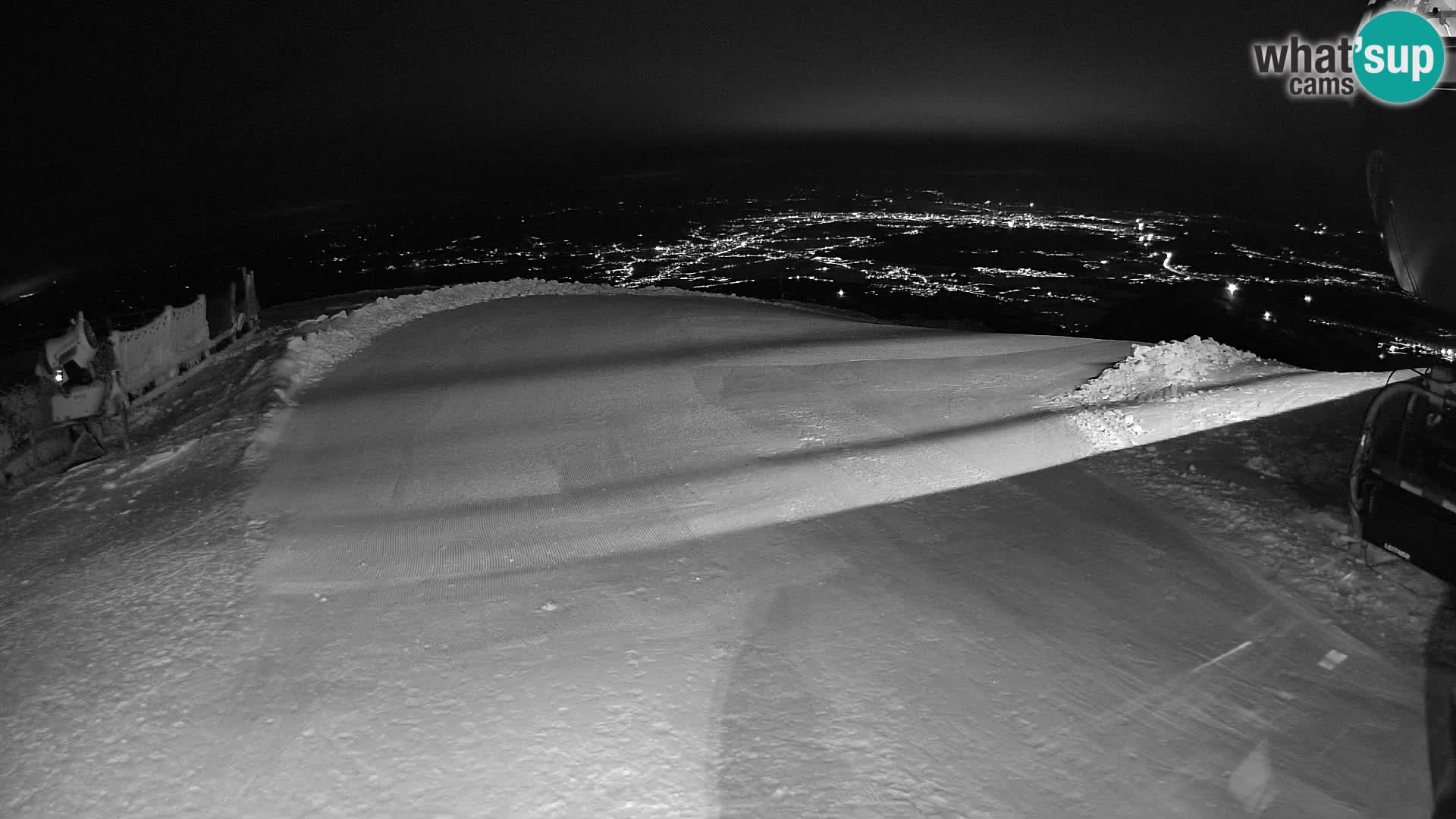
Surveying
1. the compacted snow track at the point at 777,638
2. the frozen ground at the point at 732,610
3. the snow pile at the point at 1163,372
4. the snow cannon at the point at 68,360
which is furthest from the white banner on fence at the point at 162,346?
the snow pile at the point at 1163,372

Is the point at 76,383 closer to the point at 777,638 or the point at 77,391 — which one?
the point at 77,391

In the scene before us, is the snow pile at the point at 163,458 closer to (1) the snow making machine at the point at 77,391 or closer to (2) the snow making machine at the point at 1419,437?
(1) the snow making machine at the point at 77,391

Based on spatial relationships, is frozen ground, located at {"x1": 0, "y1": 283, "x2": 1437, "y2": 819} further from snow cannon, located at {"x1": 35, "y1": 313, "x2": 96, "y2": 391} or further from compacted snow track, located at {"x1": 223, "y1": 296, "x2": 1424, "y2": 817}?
snow cannon, located at {"x1": 35, "y1": 313, "x2": 96, "y2": 391}

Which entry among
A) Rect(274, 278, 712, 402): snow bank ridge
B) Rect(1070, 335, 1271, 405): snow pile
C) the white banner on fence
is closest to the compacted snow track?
Rect(1070, 335, 1271, 405): snow pile

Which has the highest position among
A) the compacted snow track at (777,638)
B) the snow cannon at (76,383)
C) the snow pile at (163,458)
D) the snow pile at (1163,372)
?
the snow cannon at (76,383)

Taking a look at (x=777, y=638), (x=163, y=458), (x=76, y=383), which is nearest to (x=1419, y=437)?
(x=777, y=638)
